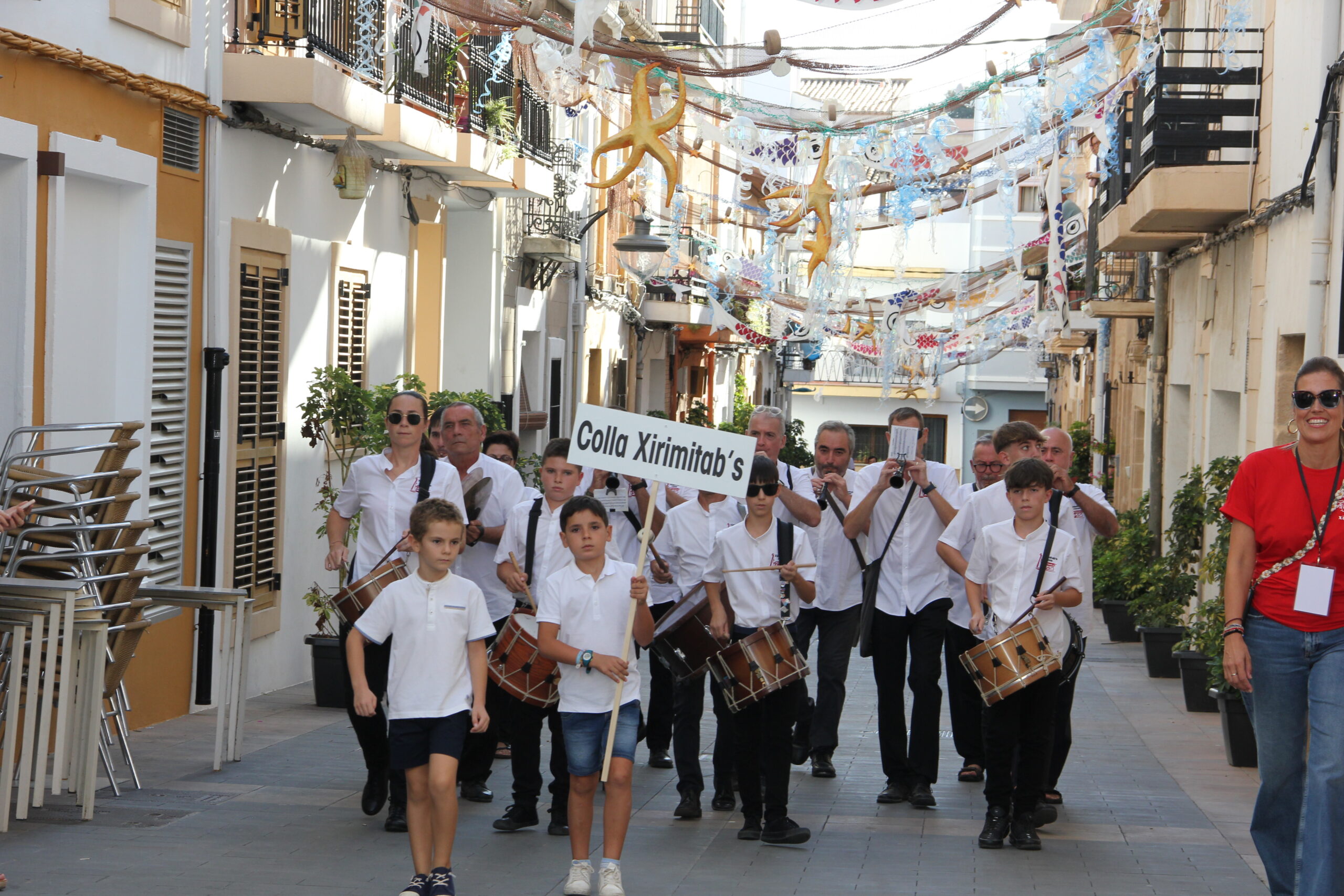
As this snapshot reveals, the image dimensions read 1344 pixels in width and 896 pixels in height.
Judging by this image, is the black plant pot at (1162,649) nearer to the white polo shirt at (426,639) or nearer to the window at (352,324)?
the window at (352,324)

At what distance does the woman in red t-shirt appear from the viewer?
223 inches

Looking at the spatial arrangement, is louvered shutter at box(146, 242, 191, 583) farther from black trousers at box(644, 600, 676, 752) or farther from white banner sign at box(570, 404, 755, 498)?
white banner sign at box(570, 404, 755, 498)

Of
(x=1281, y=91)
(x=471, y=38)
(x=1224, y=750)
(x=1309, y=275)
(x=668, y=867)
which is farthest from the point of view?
(x=471, y=38)

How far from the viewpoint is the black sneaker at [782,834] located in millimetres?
7398

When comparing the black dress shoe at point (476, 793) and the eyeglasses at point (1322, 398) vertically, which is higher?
the eyeglasses at point (1322, 398)

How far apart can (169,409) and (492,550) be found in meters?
3.19

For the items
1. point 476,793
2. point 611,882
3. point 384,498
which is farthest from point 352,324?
point 611,882

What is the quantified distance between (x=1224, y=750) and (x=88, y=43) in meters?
7.87

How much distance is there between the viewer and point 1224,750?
10.1m

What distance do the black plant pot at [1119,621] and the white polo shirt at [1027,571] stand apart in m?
9.96

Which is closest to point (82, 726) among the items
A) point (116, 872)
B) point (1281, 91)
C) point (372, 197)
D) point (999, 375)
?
point (116, 872)

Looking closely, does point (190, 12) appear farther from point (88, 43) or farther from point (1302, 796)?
point (1302, 796)

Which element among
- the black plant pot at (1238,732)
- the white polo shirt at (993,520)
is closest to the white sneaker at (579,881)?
the white polo shirt at (993,520)

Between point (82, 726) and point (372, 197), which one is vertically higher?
point (372, 197)
